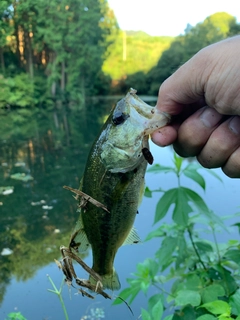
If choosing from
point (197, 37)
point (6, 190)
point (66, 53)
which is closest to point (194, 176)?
point (6, 190)

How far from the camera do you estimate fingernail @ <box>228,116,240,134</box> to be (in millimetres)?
1155

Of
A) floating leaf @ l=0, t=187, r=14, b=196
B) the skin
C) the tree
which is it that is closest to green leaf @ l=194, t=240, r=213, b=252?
the skin

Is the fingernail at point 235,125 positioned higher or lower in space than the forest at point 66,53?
higher

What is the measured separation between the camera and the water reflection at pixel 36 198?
297cm

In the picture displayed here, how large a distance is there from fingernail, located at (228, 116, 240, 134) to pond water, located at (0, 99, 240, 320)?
1.48 m

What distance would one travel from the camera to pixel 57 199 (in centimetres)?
414

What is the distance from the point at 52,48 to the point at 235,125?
15.8m

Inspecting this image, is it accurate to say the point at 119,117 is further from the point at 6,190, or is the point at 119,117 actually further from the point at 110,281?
the point at 6,190

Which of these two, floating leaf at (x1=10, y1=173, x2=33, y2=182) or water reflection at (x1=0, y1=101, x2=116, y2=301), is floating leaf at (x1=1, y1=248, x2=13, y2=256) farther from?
floating leaf at (x1=10, y1=173, x2=33, y2=182)

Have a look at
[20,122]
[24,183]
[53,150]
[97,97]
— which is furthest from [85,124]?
[97,97]

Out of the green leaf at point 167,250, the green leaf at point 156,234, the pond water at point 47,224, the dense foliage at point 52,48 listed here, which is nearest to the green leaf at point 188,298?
the green leaf at point 167,250

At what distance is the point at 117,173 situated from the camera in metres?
1.01

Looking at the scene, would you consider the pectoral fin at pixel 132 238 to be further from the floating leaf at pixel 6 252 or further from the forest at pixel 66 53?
the forest at pixel 66 53

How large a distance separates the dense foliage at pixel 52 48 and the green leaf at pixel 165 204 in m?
12.8
